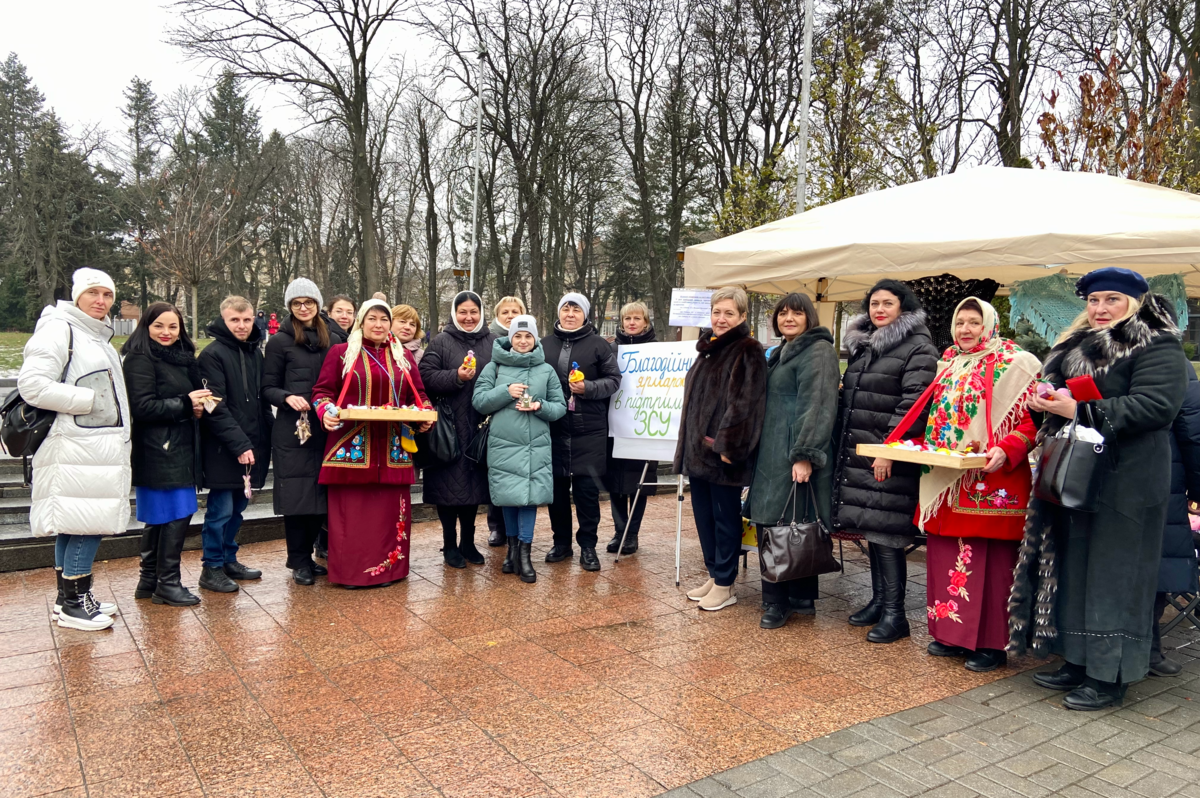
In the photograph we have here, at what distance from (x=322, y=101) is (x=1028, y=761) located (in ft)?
68.4

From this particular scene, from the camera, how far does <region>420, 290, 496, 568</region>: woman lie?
587 centimetres

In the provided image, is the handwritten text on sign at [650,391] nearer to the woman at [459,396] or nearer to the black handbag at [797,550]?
the woman at [459,396]

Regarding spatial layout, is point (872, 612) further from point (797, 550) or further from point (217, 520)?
point (217, 520)

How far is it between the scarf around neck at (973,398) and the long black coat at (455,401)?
9.90 ft

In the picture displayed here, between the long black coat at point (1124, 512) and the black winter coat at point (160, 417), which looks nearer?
the long black coat at point (1124, 512)

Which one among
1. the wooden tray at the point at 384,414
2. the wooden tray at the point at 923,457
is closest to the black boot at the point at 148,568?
the wooden tray at the point at 384,414

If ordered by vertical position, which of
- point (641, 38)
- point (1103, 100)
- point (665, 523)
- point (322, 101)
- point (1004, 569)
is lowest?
point (665, 523)

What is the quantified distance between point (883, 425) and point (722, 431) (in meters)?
0.88

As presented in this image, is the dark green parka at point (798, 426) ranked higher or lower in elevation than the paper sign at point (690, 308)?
lower

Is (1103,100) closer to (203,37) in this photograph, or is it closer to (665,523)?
(665,523)

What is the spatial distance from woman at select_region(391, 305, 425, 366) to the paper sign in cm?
206

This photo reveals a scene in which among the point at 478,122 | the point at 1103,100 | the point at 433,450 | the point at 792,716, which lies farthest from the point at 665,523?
the point at 478,122

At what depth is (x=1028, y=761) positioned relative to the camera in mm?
3211

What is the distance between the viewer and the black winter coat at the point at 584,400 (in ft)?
19.8
